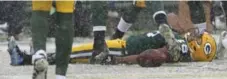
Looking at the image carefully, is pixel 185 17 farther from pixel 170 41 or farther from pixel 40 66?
pixel 40 66

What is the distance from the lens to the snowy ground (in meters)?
6.46

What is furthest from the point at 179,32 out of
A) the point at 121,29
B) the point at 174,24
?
the point at 121,29

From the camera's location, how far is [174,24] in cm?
809

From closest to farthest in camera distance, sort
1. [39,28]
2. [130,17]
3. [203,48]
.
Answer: [39,28], [203,48], [130,17]

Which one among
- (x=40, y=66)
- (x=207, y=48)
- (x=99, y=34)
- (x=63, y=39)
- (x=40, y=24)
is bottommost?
(x=207, y=48)

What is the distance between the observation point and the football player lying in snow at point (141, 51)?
7.28m

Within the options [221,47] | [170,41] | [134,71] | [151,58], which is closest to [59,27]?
[134,71]

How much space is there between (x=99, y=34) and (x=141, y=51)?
0.48m

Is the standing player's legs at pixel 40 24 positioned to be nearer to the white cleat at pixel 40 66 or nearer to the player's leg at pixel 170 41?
the white cleat at pixel 40 66

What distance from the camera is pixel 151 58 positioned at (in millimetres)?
7188

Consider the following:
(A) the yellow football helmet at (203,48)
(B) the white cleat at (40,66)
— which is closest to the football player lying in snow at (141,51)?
(A) the yellow football helmet at (203,48)

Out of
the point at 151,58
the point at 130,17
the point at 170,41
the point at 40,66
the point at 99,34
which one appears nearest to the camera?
the point at 40,66

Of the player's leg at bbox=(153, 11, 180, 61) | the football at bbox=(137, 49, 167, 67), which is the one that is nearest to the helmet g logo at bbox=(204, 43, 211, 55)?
the player's leg at bbox=(153, 11, 180, 61)

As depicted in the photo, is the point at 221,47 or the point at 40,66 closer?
the point at 40,66
